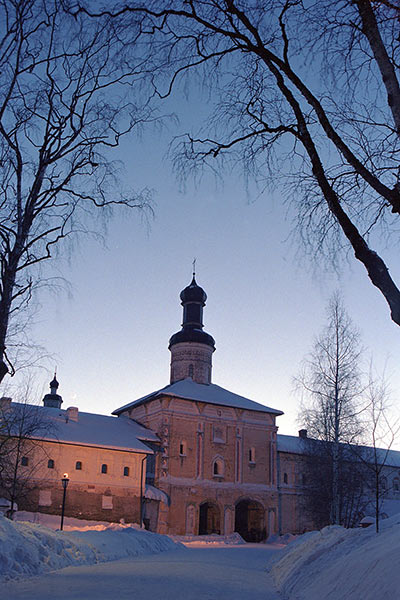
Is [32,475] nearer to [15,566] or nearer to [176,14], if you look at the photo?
[15,566]

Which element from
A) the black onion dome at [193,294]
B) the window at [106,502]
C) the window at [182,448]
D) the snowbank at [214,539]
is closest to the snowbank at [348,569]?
the window at [106,502]

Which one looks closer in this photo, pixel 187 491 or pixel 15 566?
pixel 15 566

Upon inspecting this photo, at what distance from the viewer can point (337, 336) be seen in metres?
23.6

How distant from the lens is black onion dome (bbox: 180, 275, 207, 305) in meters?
47.7

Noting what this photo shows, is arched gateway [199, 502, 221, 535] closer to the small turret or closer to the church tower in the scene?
the church tower

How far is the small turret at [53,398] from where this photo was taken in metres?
51.9

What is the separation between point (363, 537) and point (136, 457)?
2763 cm

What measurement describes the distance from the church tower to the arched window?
7.12 meters

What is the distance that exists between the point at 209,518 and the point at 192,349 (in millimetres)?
13008

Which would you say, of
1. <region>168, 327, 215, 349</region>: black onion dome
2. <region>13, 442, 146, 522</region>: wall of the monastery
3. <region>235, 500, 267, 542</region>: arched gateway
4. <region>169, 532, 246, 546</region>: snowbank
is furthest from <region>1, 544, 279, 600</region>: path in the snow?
<region>168, 327, 215, 349</region>: black onion dome

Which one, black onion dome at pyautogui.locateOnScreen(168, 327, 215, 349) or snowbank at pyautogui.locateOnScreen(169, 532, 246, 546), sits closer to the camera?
snowbank at pyautogui.locateOnScreen(169, 532, 246, 546)

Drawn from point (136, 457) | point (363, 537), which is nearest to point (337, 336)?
point (363, 537)

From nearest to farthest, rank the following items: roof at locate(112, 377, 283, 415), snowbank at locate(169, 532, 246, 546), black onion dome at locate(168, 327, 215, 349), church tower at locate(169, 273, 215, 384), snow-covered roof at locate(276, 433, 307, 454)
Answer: snowbank at locate(169, 532, 246, 546), roof at locate(112, 377, 283, 415), snow-covered roof at locate(276, 433, 307, 454), church tower at locate(169, 273, 215, 384), black onion dome at locate(168, 327, 215, 349)

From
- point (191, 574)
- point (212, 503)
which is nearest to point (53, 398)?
point (212, 503)
